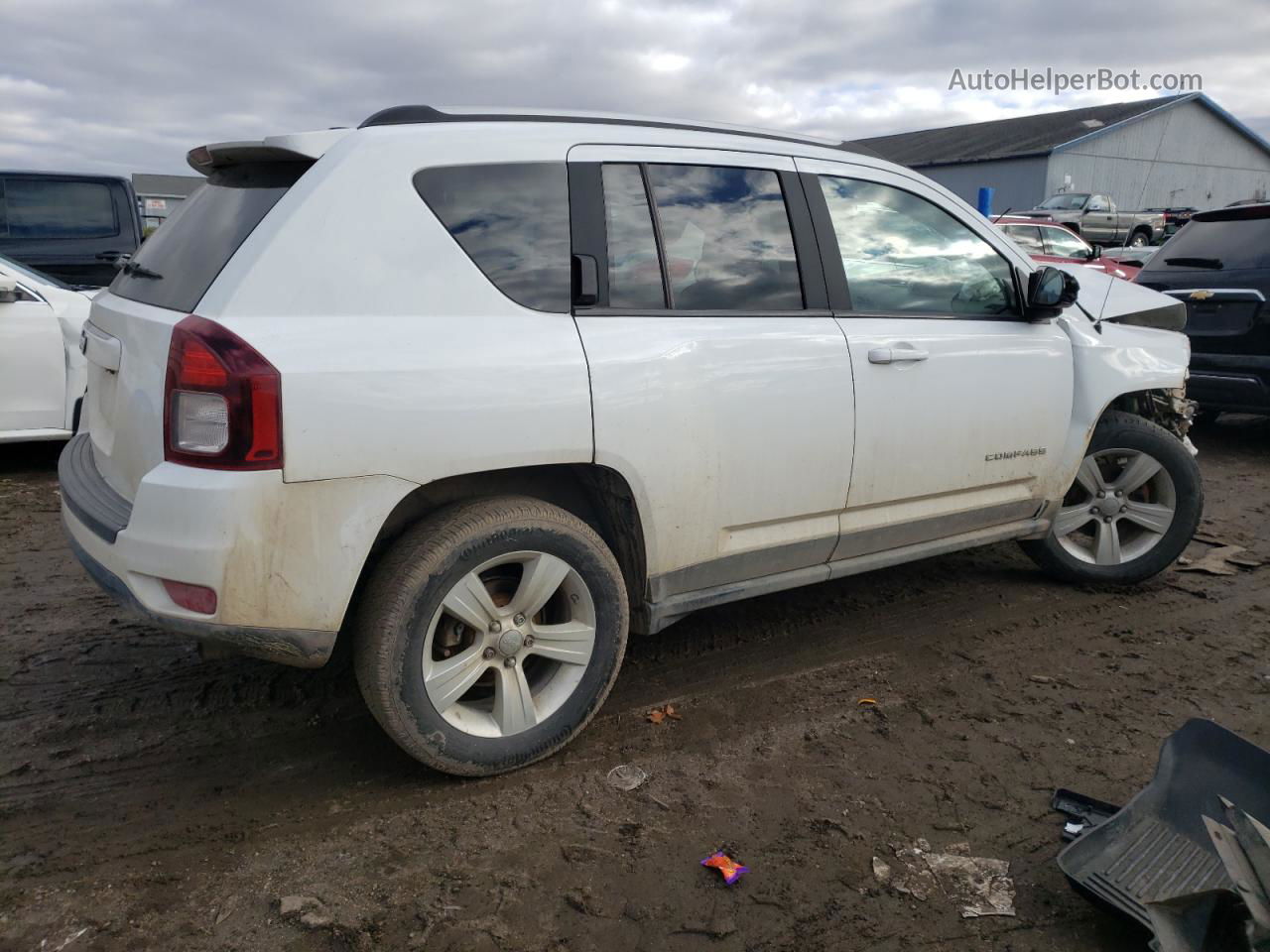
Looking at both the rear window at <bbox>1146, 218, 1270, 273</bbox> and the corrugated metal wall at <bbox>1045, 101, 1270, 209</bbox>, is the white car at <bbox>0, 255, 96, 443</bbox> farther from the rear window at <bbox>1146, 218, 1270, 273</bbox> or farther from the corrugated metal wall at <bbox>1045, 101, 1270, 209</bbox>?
the corrugated metal wall at <bbox>1045, 101, 1270, 209</bbox>

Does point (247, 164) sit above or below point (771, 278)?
above

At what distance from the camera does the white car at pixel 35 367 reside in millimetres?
6207

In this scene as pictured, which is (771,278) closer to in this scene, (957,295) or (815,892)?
(957,295)

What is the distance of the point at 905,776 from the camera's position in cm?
Answer: 298

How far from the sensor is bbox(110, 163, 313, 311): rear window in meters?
2.66

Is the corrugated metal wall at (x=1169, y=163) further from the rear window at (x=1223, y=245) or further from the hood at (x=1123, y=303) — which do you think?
the hood at (x=1123, y=303)

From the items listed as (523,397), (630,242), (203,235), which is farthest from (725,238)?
(203,235)

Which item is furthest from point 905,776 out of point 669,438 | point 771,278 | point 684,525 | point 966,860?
point 771,278

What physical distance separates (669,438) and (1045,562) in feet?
8.23

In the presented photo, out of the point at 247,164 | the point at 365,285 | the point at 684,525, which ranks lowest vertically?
the point at 684,525

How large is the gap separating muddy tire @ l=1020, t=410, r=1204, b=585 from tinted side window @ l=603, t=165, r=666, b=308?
2.44m

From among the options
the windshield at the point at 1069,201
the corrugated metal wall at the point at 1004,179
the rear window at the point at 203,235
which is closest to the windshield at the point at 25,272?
Result: the rear window at the point at 203,235

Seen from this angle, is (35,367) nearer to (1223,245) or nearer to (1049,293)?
(1049,293)

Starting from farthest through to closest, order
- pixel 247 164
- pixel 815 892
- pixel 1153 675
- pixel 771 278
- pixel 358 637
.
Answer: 1. pixel 1153 675
2. pixel 771 278
3. pixel 247 164
4. pixel 358 637
5. pixel 815 892
